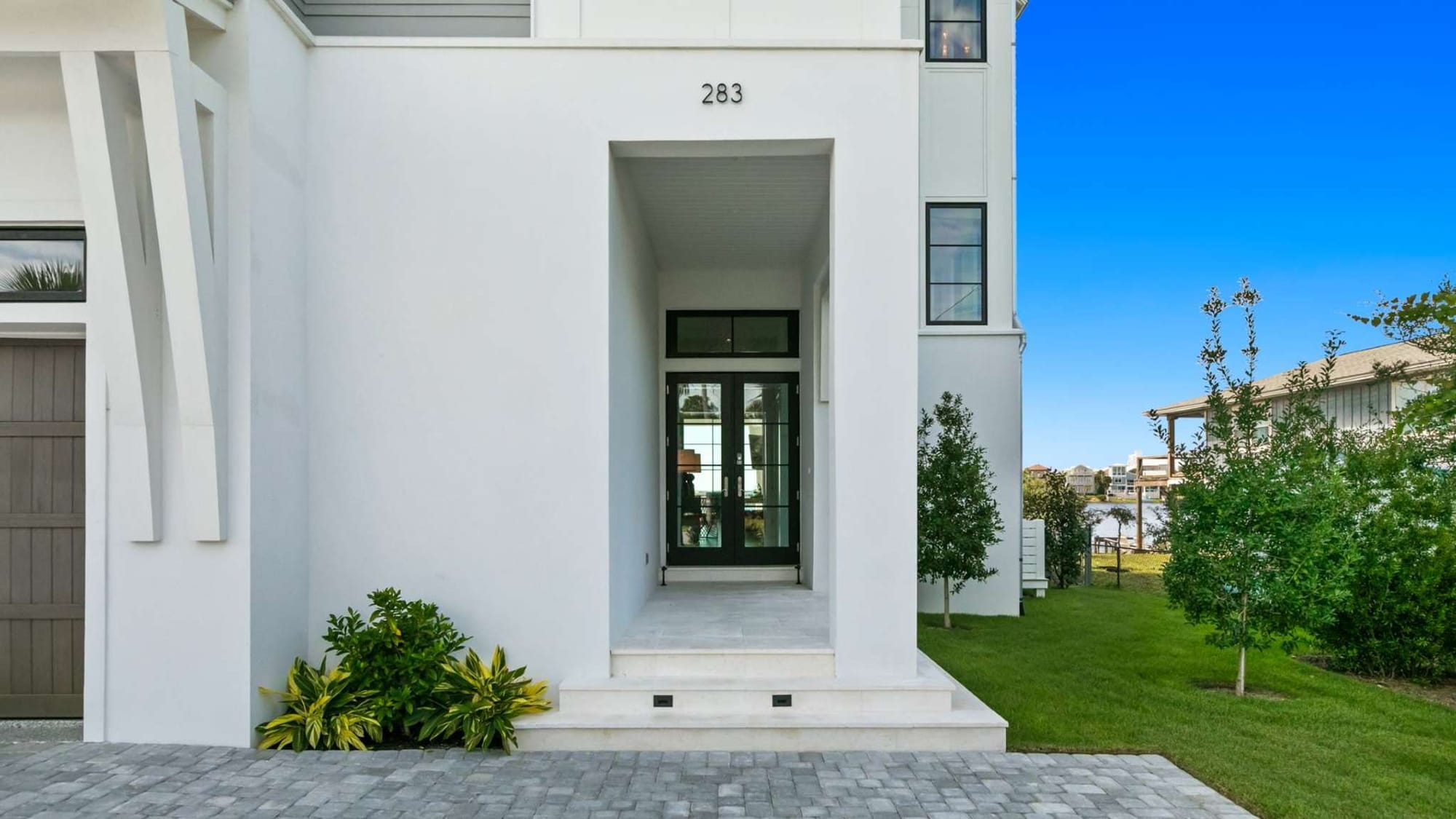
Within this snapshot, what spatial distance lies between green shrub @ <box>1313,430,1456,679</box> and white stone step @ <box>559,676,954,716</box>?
12.1 ft

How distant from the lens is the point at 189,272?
4.26m

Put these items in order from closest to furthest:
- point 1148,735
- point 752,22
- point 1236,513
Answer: point 1148,735
point 752,22
point 1236,513

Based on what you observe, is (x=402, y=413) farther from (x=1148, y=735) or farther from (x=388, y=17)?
(x=1148, y=735)

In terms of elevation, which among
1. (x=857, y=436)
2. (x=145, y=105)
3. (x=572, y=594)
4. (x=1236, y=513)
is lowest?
(x=572, y=594)

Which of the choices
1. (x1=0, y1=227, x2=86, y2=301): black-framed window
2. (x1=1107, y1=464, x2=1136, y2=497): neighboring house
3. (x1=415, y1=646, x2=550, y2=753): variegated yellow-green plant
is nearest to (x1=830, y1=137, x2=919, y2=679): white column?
(x1=415, y1=646, x2=550, y2=753): variegated yellow-green plant

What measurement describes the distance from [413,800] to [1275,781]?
4.20 meters

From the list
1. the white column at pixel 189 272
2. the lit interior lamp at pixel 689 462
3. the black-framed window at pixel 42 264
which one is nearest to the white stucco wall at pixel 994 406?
the lit interior lamp at pixel 689 462

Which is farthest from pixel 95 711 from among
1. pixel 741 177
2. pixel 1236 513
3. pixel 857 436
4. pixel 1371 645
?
pixel 1371 645

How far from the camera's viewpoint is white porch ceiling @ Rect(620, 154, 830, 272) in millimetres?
5949

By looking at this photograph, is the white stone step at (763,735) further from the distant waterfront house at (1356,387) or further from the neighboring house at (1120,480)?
the neighboring house at (1120,480)

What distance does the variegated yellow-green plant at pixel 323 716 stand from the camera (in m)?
4.66

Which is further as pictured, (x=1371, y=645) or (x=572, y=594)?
(x=1371, y=645)

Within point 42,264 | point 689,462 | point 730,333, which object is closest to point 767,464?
point 689,462

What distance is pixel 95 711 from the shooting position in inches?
181
